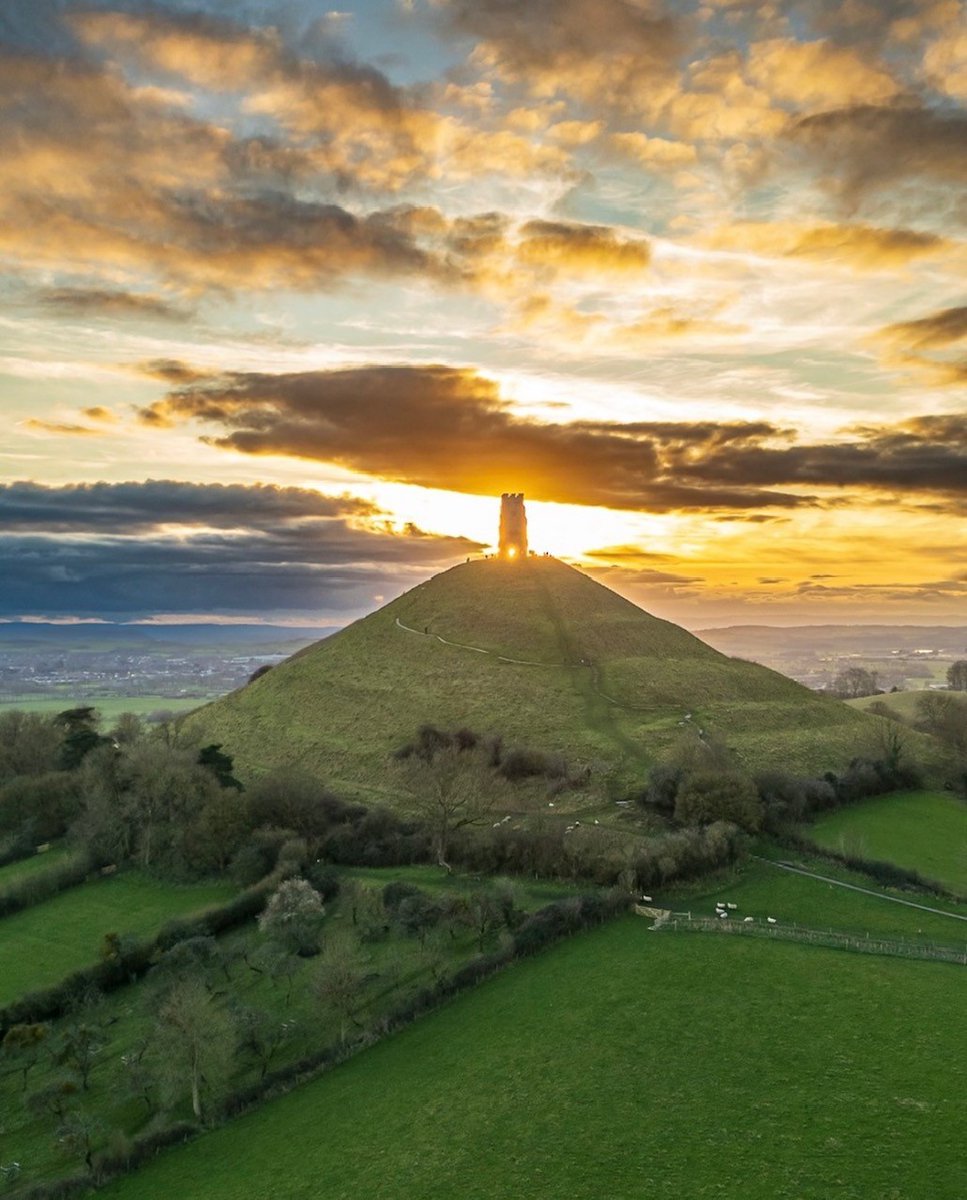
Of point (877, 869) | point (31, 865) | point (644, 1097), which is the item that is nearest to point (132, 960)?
point (31, 865)

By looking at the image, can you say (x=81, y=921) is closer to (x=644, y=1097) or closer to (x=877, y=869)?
(x=644, y=1097)

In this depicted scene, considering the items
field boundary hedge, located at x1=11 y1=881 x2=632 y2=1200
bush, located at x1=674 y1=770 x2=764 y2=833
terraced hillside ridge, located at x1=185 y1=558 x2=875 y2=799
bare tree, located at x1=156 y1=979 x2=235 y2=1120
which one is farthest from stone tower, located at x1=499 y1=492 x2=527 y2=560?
bare tree, located at x1=156 y1=979 x2=235 y2=1120

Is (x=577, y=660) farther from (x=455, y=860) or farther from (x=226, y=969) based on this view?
(x=226, y=969)

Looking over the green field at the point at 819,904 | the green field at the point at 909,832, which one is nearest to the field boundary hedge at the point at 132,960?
the green field at the point at 819,904

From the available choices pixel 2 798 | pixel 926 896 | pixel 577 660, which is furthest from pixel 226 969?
pixel 577 660

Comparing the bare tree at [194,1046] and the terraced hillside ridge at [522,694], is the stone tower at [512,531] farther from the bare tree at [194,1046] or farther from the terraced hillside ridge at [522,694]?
the bare tree at [194,1046]
